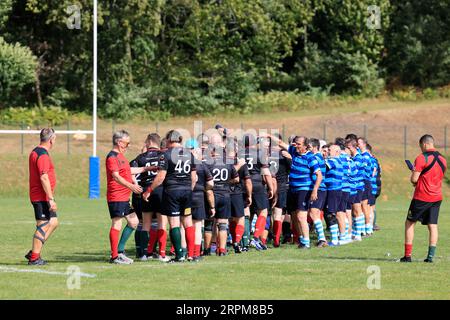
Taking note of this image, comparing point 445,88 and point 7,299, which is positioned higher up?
point 445,88

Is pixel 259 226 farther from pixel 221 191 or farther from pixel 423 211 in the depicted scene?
pixel 423 211

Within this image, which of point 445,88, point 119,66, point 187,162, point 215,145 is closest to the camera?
point 187,162

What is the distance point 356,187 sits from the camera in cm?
1909

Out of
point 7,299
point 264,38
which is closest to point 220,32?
point 264,38

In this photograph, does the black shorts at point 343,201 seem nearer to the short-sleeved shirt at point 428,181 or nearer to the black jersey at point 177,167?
the short-sleeved shirt at point 428,181

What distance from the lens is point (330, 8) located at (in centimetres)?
5509

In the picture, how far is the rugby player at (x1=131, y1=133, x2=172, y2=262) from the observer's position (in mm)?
15320

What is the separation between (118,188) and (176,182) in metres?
0.87

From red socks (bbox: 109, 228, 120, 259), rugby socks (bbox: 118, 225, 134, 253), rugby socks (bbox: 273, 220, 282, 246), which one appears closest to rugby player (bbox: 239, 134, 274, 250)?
rugby socks (bbox: 273, 220, 282, 246)

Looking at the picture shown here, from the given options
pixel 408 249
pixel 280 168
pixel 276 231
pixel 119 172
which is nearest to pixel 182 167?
pixel 119 172

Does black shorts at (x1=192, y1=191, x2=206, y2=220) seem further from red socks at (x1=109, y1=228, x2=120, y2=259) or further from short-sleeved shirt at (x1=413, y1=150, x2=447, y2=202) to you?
short-sleeved shirt at (x1=413, y1=150, x2=447, y2=202)
